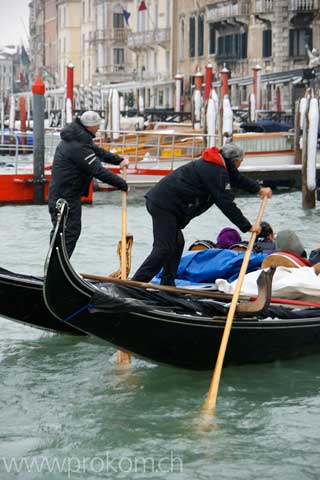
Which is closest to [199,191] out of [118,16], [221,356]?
[221,356]

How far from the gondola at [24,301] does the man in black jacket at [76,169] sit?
29.9 inches

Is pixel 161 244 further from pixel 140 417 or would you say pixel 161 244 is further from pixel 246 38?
pixel 246 38

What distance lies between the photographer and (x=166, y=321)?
5672 mm

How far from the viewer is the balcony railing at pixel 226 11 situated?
35812mm

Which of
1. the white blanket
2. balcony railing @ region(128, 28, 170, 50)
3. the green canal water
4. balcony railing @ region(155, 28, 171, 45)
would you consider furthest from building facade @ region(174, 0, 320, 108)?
the green canal water

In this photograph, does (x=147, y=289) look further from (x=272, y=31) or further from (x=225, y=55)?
(x=225, y=55)

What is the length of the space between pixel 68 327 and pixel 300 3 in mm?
27214

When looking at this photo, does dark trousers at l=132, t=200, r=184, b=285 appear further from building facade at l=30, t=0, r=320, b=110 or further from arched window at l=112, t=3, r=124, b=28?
arched window at l=112, t=3, r=124, b=28

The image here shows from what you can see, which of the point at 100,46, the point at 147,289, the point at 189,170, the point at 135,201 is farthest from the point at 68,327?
the point at 100,46

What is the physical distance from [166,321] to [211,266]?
1.14m

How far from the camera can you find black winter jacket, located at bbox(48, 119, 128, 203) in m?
7.10

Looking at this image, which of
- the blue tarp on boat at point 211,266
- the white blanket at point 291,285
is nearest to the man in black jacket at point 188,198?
the blue tarp on boat at point 211,266

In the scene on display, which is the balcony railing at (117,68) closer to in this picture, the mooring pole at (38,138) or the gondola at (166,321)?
the mooring pole at (38,138)

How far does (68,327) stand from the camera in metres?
6.53
